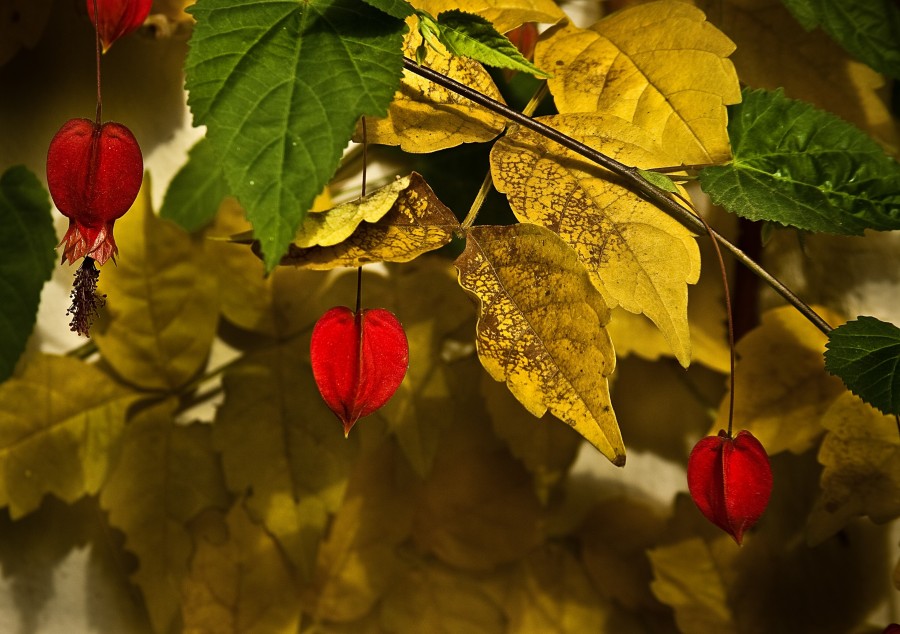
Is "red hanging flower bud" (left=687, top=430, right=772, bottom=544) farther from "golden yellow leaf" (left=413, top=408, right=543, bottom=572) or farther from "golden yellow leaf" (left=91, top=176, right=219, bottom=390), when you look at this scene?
"golden yellow leaf" (left=91, top=176, right=219, bottom=390)

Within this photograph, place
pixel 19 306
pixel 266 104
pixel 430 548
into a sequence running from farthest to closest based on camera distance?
1. pixel 430 548
2. pixel 19 306
3. pixel 266 104

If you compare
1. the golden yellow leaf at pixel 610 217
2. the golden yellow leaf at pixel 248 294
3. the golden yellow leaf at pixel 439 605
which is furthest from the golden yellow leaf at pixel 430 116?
the golden yellow leaf at pixel 439 605

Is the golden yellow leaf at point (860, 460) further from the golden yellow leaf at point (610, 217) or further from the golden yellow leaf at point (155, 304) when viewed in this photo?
the golden yellow leaf at point (155, 304)

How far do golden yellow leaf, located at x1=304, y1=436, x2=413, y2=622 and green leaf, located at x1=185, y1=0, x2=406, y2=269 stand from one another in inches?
14.1

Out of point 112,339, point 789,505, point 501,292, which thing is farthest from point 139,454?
point 789,505

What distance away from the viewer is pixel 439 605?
0.62 meters

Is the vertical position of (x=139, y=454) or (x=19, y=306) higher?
(x=19, y=306)

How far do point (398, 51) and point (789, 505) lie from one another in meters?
0.49

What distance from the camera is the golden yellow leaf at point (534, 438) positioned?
2.01 feet

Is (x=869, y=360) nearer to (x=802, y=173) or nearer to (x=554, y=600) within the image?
(x=802, y=173)

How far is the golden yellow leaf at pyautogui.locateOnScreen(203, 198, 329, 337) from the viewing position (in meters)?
0.61

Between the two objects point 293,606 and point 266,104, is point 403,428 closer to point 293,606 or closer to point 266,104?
point 293,606

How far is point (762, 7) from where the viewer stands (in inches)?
22.3

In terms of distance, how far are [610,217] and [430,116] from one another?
10cm
